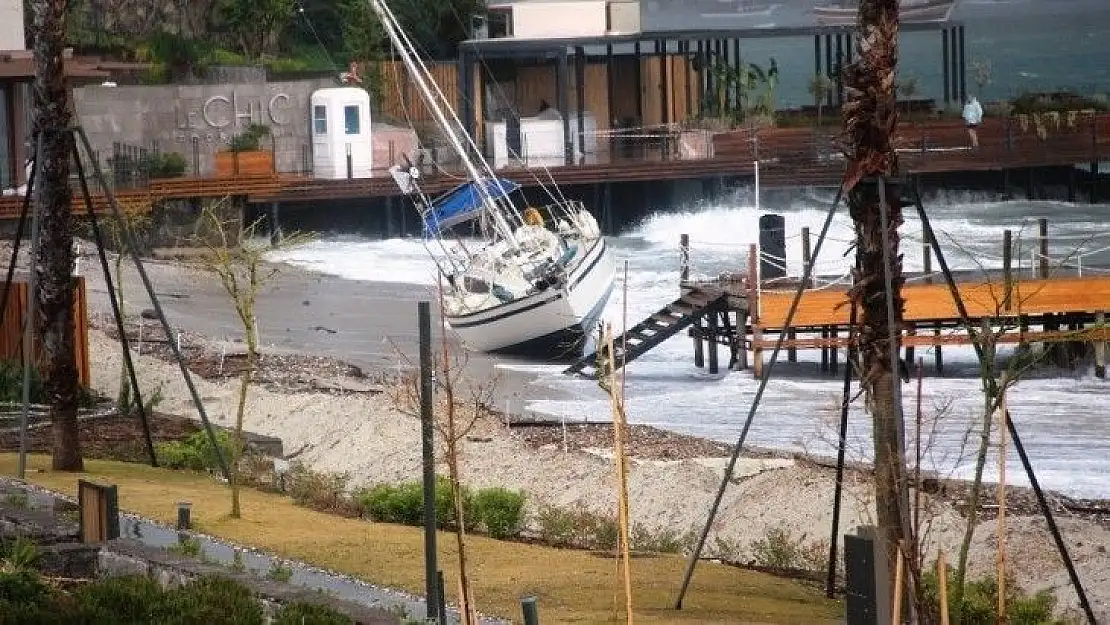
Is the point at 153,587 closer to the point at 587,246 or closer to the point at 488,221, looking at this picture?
the point at 587,246

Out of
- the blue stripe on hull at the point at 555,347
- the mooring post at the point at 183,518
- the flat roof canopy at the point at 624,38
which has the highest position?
the flat roof canopy at the point at 624,38

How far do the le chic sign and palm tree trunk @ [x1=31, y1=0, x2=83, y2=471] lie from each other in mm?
41673

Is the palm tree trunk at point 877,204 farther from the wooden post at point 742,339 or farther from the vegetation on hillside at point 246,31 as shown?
the vegetation on hillside at point 246,31

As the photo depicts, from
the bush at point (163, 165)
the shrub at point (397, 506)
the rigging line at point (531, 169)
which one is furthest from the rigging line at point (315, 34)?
the shrub at point (397, 506)

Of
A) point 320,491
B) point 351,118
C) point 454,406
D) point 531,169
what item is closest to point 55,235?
point 320,491

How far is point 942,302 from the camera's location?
34.8 m

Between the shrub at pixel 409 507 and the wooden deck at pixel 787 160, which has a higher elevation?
the wooden deck at pixel 787 160

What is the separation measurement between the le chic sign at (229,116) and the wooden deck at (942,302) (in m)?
30.4

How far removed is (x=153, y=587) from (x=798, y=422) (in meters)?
18.2

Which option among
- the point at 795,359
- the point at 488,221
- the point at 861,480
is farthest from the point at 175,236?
the point at 861,480

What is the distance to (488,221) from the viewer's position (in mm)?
46875

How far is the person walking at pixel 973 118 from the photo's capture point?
62.0 m

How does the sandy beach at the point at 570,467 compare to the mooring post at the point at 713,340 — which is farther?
the mooring post at the point at 713,340

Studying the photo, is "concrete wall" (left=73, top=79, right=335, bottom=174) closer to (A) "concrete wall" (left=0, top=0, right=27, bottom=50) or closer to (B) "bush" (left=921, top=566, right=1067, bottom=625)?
(A) "concrete wall" (left=0, top=0, right=27, bottom=50)
